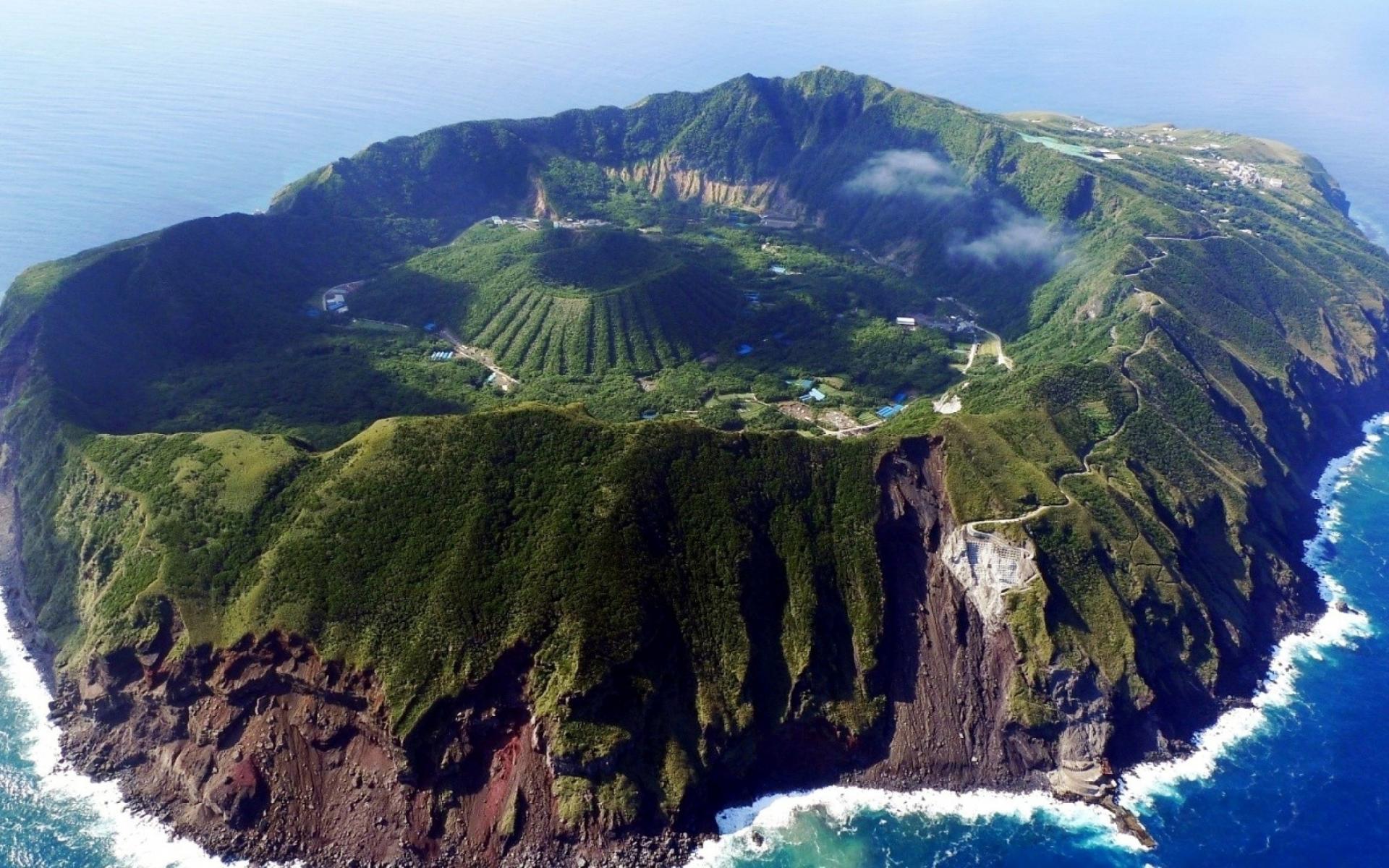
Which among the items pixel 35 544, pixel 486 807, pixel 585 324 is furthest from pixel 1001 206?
pixel 35 544

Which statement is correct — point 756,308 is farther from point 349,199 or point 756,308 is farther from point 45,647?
point 45,647

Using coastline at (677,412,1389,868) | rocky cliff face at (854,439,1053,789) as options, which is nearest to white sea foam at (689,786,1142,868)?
coastline at (677,412,1389,868)

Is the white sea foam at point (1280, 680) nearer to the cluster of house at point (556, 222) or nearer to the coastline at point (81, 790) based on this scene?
the coastline at point (81, 790)

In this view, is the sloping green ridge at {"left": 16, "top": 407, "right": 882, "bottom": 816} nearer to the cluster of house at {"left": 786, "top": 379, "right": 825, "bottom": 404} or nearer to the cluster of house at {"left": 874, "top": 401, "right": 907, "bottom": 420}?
the cluster of house at {"left": 874, "top": 401, "right": 907, "bottom": 420}

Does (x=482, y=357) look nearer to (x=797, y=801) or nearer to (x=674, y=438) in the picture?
(x=674, y=438)

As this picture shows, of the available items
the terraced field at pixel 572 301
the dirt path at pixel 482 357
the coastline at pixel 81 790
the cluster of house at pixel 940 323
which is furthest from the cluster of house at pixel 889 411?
the coastline at pixel 81 790

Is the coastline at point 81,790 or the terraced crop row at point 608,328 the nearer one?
the coastline at point 81,790
